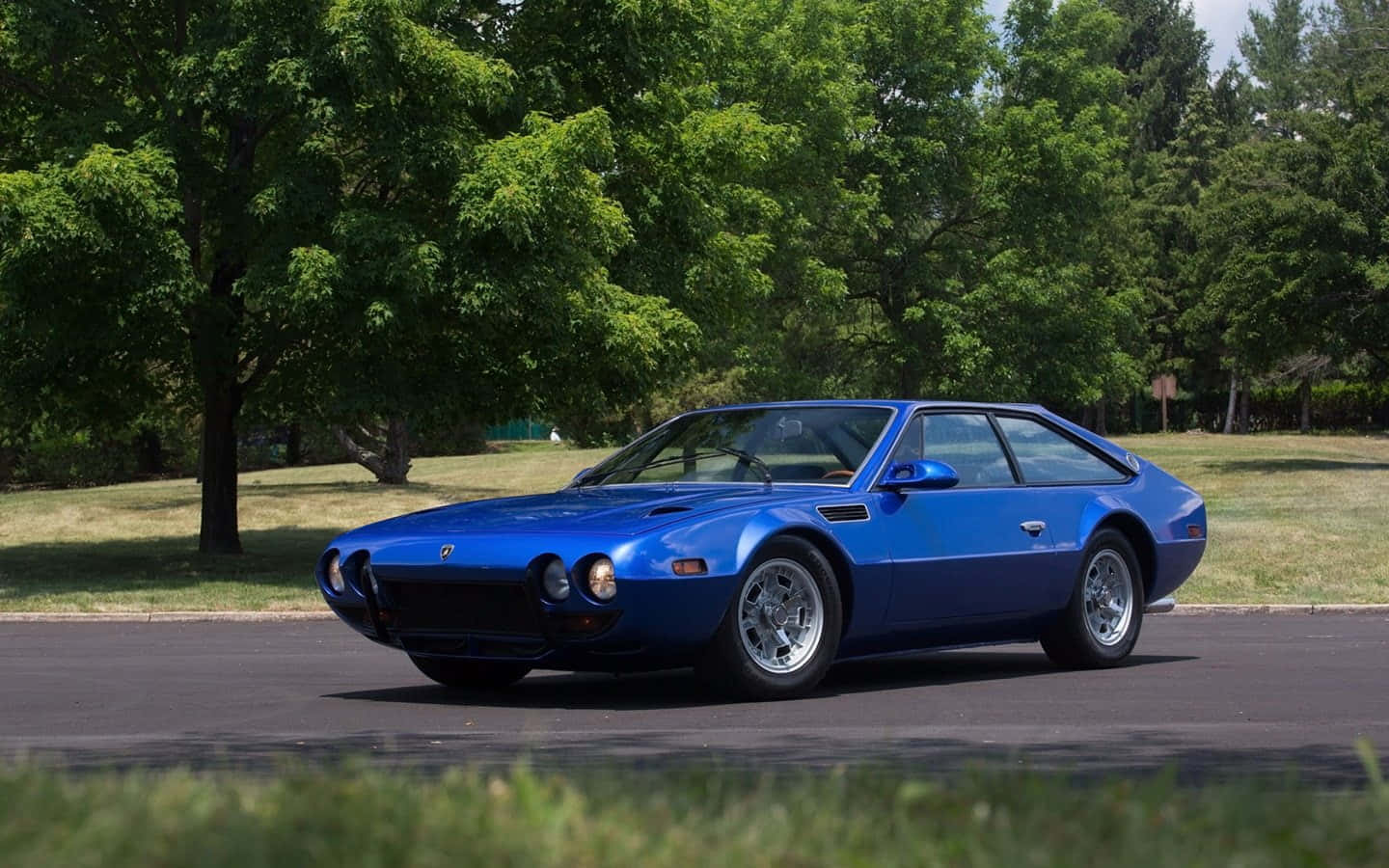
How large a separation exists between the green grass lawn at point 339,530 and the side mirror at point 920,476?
8390mm

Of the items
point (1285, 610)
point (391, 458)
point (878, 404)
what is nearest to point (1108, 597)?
point (878, 404)

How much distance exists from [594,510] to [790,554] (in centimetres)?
99

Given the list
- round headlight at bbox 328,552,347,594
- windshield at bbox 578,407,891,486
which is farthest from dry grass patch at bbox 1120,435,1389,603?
round headlight at bbox 328,552,347,594

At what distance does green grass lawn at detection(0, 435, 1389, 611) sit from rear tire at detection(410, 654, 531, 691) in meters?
7.38

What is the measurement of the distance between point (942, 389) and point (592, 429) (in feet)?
63.3

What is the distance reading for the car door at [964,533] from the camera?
9.50 meters

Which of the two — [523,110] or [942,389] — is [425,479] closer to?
[942,389]

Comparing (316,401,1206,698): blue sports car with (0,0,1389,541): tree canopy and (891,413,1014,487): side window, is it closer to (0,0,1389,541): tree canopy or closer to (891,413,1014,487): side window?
(891,413,1014,487): side window

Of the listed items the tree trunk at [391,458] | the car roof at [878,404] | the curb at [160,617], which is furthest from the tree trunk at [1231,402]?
the car roof at [878,404]

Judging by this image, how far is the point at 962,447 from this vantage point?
10.4 meters

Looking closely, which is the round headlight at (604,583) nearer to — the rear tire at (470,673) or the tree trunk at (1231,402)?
the rear tire at (470,673)

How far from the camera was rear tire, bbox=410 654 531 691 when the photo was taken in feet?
31.7

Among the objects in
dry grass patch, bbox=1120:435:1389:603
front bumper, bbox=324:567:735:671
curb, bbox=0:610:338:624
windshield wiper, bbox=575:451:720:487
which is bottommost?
curb, bbox=0:610:338:624

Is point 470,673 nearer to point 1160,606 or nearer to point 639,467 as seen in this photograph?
point 639,467
